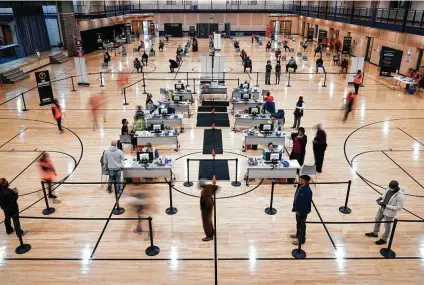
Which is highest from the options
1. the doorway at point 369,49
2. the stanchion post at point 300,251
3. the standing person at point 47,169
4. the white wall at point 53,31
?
the white wall at point 53,31

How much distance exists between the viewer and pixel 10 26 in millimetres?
31906

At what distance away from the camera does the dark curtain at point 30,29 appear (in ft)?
103

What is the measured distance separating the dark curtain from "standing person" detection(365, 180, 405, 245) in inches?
1328

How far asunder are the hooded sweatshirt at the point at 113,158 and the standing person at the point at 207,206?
3186 millimetres

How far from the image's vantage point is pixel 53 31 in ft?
131

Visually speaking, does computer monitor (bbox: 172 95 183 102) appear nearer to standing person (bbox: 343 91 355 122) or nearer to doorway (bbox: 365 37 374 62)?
standing person (bbox: 343 91 355 122)

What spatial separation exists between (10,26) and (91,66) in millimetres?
8414

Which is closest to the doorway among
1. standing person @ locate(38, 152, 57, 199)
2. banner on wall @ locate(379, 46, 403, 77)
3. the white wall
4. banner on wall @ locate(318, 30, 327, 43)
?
banner on wall @ locate(379, 46, 403, 77)

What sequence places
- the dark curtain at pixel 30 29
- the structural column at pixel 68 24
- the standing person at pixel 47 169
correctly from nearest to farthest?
the standing person at pixel 47 169, the dark curtain at pixel 30 29, the structural column at pixel 68 24

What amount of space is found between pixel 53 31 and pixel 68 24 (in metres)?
7.63

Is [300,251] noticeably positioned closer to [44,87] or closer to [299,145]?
[299,145]

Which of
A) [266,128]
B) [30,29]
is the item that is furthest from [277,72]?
[30,29]

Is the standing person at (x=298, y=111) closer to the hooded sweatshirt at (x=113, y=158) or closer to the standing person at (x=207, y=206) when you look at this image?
the standing person at (x=207, y=206)

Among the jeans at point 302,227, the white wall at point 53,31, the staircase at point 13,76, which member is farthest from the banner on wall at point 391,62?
the white wall at point 53,31
